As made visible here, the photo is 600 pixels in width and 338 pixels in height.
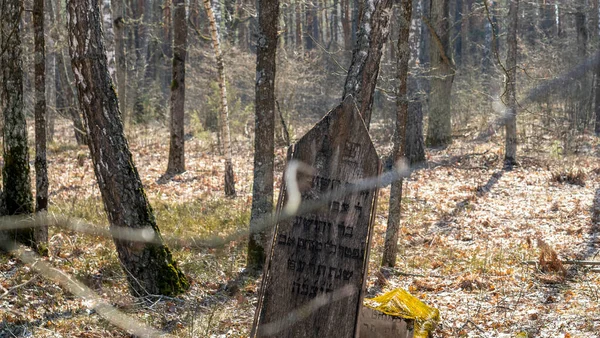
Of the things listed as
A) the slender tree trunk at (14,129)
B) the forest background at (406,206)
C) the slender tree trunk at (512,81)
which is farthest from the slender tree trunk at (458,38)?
the slender tree trunk at (14,129)

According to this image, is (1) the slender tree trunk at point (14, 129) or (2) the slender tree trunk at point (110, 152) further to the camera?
(1) the slender tree trunk at point (14, 129)

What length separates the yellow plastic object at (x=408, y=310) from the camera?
4.82 metres

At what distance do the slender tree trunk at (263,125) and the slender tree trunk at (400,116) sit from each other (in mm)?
1526

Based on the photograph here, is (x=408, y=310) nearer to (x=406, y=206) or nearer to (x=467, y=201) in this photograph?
(x=406, y=206)

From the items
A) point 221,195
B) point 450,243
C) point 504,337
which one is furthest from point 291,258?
point 221,195

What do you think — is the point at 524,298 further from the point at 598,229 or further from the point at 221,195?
the point at 221,195

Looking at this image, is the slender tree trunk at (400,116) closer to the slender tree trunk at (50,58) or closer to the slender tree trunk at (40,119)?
the slender tree trunk at (40,119)

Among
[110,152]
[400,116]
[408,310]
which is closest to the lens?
[408,310]

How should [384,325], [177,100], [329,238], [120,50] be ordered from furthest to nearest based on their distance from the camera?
1. [120,50]
2. [177,100]
3. [384,325]
4. [329,238]

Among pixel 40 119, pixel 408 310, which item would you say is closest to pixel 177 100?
pixel 40 119

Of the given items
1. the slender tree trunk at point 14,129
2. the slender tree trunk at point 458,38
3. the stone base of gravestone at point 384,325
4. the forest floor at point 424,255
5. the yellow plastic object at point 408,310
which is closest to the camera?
the stone base of gravestone at point 384,325

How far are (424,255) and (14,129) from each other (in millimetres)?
5494

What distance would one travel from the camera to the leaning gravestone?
3.08 metres

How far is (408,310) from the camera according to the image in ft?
16.1
